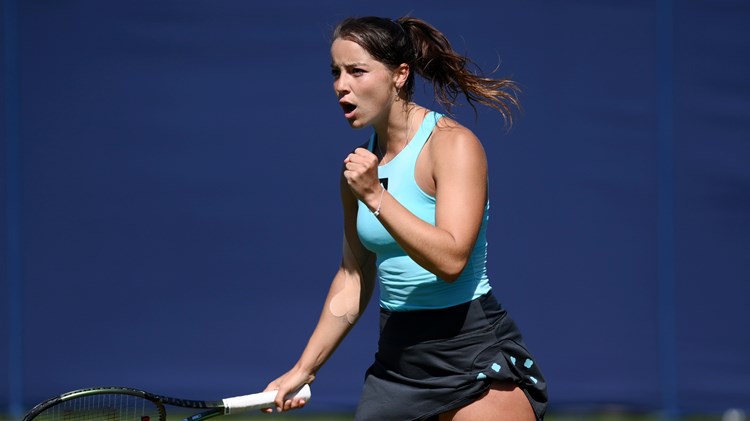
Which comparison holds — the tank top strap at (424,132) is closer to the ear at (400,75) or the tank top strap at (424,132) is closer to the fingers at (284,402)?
the ear at (400,75)

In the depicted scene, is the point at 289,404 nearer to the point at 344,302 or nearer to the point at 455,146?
the point at 344,302

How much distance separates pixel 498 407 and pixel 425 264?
43 centimetres

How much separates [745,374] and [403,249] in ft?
10.3

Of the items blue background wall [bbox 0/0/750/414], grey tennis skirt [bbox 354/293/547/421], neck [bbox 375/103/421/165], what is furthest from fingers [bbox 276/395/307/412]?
blue background wall [bbox 0/0/750/414]

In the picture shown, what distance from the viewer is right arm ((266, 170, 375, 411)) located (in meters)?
3.01

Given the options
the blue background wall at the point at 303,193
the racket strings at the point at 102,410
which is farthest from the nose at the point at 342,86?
the blue background wall at the point at 303,193

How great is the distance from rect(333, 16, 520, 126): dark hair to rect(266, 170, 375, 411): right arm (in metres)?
0.36

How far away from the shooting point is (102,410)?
2.82 m

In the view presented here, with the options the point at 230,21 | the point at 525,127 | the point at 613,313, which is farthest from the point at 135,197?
the point at 613,313

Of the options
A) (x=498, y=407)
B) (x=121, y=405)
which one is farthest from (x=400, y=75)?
(x=121, y=405)

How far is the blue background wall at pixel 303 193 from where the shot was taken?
16.7ft

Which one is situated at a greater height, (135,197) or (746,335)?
(135,197)

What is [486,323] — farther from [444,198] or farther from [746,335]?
[746,335]

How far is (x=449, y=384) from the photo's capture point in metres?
2.70
